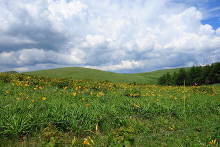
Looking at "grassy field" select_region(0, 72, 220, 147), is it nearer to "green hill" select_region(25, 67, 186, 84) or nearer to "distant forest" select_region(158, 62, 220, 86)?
"green hill" select_region(25, 67, 186, 84)

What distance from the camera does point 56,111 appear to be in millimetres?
4879

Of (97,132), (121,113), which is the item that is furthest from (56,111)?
(121,113)

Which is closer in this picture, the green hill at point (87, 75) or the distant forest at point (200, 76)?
the distant forest at point (200, 76)

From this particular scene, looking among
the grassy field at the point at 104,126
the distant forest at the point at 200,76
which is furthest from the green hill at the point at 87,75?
the grassy field at the point at 104,126

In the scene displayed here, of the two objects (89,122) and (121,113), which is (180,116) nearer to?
(121,113)

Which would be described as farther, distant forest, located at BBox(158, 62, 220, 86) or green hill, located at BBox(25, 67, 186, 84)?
green hill, located at BBox(25, 67, 186, 84)

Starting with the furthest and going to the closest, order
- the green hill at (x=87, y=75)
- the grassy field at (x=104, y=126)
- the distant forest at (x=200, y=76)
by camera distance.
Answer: the green hill at (x=87, y=75)
the distant forest at (x=200, y=76)
the grassy field at (x=104, y=126)

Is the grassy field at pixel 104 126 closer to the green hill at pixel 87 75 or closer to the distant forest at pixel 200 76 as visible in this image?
the green hill at pixel 87 75

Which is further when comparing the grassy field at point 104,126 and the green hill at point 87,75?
the green hill at point 87,75

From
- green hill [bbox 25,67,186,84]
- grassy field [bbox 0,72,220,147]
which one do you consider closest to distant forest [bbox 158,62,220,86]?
green hill [bbox 25,67,186,84]

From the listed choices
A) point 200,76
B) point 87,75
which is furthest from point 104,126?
point 87,75

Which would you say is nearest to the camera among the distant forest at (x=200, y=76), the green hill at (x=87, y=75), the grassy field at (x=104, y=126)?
the grassy field at (x=104, y=126)

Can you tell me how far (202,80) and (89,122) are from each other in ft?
153

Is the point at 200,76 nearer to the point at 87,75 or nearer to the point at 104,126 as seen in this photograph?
the point at 87,75
